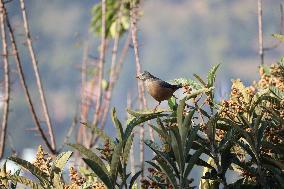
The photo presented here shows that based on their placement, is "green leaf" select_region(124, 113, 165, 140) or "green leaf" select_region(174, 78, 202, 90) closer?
"green leaf" select_region(124, 113, 165, 140)

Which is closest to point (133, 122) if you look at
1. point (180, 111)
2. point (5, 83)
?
point (180, 111)

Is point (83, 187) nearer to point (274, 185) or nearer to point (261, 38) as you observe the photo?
point (274, 185)

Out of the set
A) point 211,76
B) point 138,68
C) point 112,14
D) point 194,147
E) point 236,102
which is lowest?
point 194,147

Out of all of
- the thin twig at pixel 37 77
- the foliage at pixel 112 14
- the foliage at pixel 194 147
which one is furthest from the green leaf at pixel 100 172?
the foliage at pixel 112 14

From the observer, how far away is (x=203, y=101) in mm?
3572

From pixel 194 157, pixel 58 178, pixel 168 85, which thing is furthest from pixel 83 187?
pixel 168 85

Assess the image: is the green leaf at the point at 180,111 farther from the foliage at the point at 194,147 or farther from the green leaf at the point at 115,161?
the green leaf at the point at 115,161

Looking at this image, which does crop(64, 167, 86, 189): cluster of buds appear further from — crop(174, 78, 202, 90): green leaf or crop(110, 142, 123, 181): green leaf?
crop(174, 78, 202, 90): green leaf

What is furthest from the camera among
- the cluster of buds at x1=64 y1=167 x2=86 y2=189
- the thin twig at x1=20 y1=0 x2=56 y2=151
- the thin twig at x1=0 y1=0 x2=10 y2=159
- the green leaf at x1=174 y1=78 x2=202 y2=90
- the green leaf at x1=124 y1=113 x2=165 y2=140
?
the thin twig at x1=20 y1=0 x2=56 y2=151

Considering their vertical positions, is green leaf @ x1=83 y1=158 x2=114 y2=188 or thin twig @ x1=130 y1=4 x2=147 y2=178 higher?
thin twig @ x1=130 y1=4 x2=147 y2=178

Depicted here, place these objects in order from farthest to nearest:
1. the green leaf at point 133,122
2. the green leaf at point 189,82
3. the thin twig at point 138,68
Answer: the thin twig at point 138,68, the green leaf at point 189,82, the green leaf at point 133,122

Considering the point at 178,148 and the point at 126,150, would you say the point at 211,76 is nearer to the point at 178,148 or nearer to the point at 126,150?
the point at 178,148

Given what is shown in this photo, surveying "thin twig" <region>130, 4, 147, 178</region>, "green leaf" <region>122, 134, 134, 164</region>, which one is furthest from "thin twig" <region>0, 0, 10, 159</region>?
"green leaf" <region>122, 134, 134, 164</region>

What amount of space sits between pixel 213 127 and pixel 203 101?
0.33 meters
